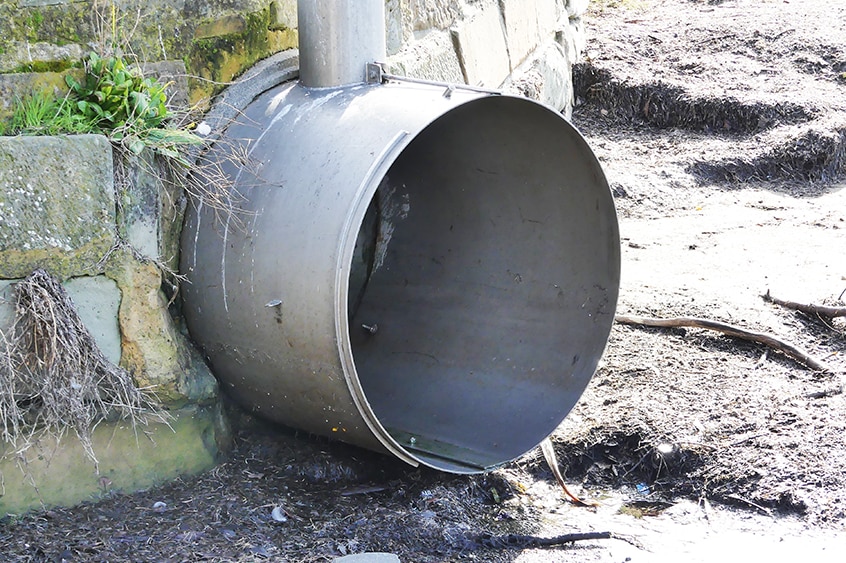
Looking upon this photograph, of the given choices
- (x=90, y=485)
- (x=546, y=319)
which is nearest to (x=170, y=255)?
(x=90, y=485)

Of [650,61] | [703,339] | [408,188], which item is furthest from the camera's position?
[650,61]

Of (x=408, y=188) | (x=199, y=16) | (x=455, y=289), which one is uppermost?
(x=199, y=16)

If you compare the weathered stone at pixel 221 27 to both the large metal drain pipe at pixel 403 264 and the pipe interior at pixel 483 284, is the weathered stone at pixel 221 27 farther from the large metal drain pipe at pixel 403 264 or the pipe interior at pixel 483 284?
the pipe interior at pixel 483 284

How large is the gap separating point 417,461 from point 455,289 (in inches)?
36.3

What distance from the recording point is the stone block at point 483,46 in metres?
4.46

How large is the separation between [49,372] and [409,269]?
58.9 inches

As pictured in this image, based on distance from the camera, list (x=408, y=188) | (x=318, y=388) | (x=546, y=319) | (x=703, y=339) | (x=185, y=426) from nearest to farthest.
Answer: (x=318, y=388) < (x=185, y=426) < (x=546, y=319) < (x=408, y=188) < (x=703, y=339)

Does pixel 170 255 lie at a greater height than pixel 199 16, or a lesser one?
lesser

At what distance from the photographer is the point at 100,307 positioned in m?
2.64

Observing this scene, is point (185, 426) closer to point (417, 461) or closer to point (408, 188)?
point (417, 461)

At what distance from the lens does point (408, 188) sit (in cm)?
365

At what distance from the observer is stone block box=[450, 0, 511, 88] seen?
175 inches

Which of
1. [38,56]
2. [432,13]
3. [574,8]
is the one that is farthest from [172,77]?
[574,8]

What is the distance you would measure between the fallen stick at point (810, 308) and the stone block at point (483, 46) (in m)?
1.66
